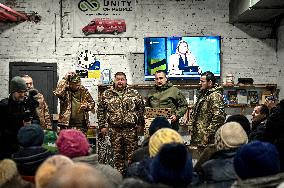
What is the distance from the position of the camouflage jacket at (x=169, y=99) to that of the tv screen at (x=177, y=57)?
1.15 metres

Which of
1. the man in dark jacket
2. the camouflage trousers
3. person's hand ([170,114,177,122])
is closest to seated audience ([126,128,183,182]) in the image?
the man in dark jacket

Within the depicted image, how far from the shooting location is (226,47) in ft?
28.9

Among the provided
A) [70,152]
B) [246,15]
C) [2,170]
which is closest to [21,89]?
[70,152]

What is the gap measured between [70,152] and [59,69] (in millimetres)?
5323

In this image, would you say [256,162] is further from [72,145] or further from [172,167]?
[72,145]

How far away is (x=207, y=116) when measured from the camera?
679 cm

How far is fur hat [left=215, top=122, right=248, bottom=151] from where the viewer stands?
12.3 ft

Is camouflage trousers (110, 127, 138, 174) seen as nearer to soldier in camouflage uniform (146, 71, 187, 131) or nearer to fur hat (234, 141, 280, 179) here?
soldier in camouflage uniform (146, 71, 187, 131)

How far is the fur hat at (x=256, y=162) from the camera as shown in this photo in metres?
2.72

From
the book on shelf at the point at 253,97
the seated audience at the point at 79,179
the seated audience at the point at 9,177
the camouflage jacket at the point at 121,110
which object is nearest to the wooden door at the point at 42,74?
the camouflage jacket at the point at 121,110

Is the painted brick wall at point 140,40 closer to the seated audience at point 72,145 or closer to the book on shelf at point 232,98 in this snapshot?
the book on shelf at point 232,98

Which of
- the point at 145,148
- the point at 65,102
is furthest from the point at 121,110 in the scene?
the point at 145,148

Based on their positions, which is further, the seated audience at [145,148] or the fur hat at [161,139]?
the seated audience at [145,148]

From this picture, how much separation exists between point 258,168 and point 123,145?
4.49m
